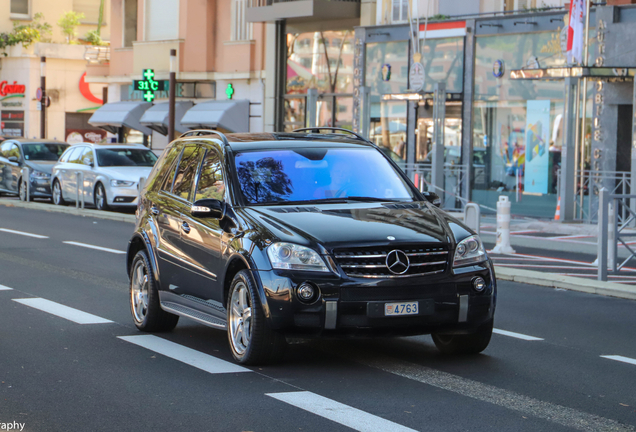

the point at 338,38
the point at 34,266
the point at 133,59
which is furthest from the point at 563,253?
the point at 133,59

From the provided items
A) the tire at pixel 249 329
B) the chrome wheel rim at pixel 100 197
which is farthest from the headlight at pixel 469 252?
the chrome wheel rim at pixel 100 197

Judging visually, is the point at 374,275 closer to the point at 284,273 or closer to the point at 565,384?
the point at 284,273

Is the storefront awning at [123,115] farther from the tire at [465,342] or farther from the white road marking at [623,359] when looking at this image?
the white road marking at [623,359]

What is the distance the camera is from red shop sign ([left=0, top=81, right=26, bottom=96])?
54.8 m

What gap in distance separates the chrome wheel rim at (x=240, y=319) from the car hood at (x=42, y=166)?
23.9 meters

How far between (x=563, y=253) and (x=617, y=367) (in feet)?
33.3

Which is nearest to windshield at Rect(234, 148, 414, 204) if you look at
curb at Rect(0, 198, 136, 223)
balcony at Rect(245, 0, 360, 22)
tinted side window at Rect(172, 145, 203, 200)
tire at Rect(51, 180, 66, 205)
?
tinted side window at Rect(172, 145, 203, 200)

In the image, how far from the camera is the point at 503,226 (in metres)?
16.9

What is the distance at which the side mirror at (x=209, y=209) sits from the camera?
7723 millimetres

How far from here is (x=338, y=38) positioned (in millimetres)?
33125

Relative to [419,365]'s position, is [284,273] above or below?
above

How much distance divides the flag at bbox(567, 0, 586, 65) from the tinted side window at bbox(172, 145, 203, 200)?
16087mm

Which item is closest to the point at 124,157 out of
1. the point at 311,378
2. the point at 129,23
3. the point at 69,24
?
the point at 129,23

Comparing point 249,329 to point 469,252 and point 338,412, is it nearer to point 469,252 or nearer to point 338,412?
point 338,412
